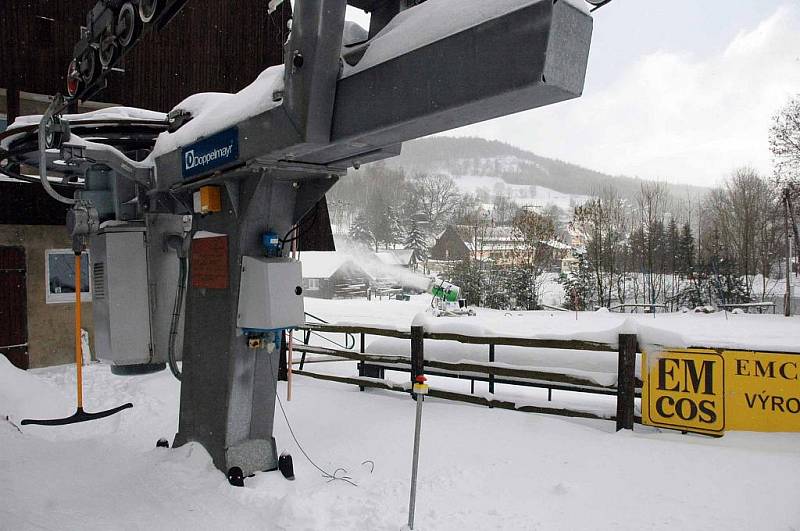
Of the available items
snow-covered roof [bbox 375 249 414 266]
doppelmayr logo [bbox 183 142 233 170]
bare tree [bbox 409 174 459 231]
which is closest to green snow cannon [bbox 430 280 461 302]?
doppelmayr logo [bbox 183 142 233 170]

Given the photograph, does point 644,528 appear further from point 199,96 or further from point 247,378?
point 199,96

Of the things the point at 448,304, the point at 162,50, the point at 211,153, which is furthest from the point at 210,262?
the point at 448,304

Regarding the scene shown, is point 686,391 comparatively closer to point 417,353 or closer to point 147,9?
point 417,353

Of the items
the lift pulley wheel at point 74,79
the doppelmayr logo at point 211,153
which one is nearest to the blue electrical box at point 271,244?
the doppelmayr logo at point 211,153

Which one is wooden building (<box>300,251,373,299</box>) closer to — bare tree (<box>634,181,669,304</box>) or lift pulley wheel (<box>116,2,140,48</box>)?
bare tree (<box>634,181,669,304</box>)

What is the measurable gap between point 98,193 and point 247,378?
9.15ft

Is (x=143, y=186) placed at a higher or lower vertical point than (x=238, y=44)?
lower

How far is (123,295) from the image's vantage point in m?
5.48

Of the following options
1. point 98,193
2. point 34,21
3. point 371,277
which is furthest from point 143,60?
point 371,277

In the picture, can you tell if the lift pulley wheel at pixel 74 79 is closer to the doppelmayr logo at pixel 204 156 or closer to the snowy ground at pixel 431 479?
the doppelmayr logo at pixel 204 156

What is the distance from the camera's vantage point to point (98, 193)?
5.86 m

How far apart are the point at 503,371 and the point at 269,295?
3.93 metres

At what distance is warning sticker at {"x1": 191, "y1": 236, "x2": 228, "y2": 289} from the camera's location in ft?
15.6

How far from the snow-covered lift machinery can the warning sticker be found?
0.05 feet
